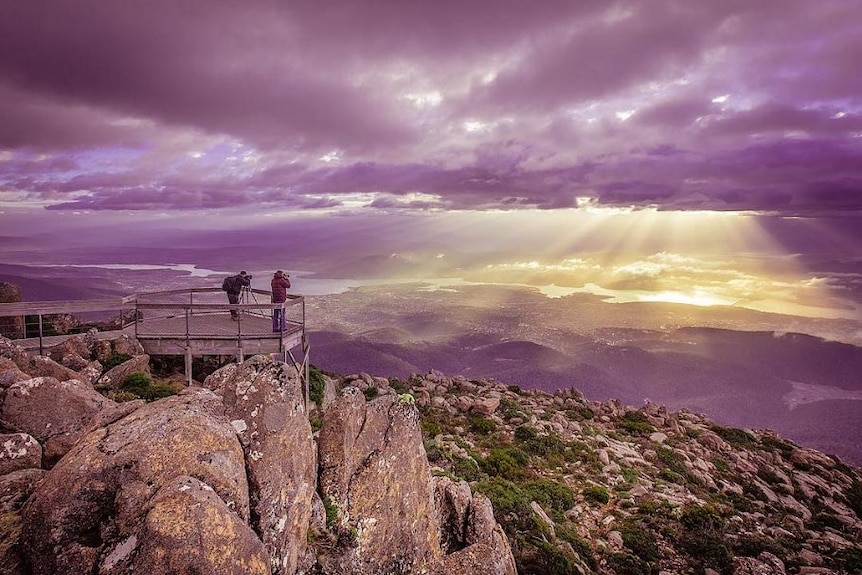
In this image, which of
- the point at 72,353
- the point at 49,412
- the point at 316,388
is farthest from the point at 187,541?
the point at 316,388

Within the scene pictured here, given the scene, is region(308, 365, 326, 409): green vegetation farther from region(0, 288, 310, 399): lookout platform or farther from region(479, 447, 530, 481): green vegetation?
region(479, 447, 530, 481): green vegetation

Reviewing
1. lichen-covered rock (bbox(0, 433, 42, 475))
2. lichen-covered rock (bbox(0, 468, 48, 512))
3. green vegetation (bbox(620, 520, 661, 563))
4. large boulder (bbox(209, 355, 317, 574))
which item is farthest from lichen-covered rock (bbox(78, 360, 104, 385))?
green vegetation (bbox(620, 520, 661, 563))

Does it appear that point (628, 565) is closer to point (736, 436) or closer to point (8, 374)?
point (8, 374)

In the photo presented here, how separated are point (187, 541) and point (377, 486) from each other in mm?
Answer: 5013

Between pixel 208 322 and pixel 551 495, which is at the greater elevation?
pixel 208 322

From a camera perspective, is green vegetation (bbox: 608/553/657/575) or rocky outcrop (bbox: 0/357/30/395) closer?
rocky outcrop (bbox: 0/357/30/395)

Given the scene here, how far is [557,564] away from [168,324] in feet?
71.9

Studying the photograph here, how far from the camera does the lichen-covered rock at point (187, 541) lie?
5184 millimetres

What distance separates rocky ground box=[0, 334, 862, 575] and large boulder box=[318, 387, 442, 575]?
0.12 ft

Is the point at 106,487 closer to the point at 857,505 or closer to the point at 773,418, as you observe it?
the point at 857,505

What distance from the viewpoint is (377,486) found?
9.80 meters

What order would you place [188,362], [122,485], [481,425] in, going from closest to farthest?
[122,485], [188,362], [481,425]

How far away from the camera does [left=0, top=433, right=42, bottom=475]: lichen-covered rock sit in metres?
7.81

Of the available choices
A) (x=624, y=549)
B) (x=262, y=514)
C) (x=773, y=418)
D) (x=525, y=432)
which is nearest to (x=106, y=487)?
(x=262, y=514)
